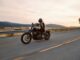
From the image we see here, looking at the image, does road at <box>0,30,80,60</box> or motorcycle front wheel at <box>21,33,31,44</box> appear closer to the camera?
road at <box>0,30,80,60</box>

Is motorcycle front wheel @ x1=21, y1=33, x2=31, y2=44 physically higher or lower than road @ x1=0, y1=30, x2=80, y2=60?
higher

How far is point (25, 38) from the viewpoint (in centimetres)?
1226

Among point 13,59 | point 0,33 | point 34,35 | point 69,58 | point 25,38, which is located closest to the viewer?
point 13,59

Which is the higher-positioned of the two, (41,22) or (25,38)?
(41,22)

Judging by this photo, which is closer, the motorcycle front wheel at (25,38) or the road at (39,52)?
the road at (39,52)

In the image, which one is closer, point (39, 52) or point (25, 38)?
point (39, 52)

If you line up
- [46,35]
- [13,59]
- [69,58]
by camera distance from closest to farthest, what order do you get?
[13,59], [69,58], [46,35]

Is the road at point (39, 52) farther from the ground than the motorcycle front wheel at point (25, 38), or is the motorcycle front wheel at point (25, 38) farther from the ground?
the motorcycle front wheel at point (25, 38)

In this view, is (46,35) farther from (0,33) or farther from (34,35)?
(0,33)

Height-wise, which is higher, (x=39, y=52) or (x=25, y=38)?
(x=25, y=38)

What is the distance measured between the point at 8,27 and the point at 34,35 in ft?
33.2

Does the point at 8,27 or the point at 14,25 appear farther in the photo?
the point at 14,25

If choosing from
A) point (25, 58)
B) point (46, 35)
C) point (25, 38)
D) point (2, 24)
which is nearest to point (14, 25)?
point (2, 24)

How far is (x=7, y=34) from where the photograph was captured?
1894 centimetres
